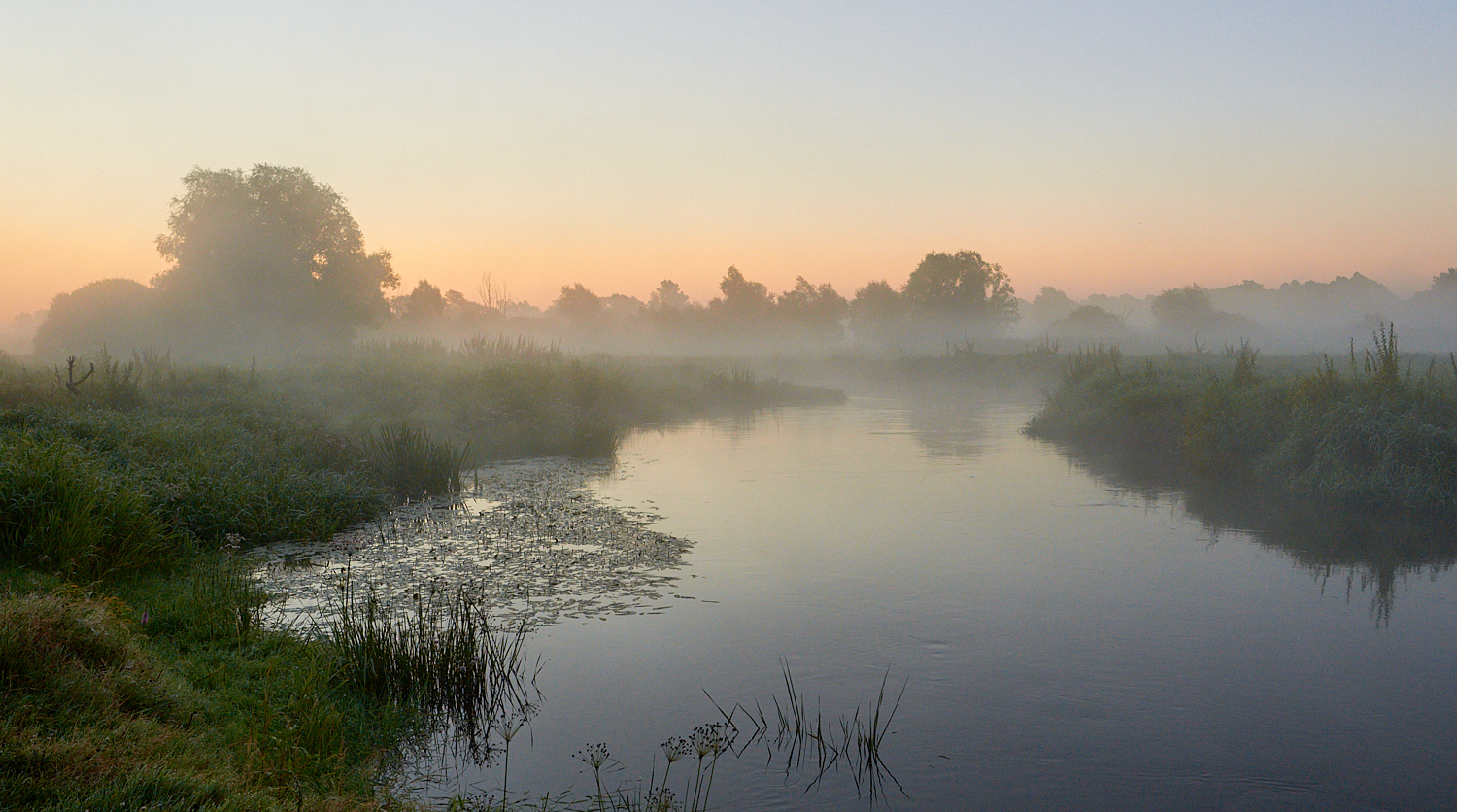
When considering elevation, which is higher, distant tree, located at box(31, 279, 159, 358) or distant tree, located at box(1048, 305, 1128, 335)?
distant tree, located at box(1048, 305, 1128, 335)

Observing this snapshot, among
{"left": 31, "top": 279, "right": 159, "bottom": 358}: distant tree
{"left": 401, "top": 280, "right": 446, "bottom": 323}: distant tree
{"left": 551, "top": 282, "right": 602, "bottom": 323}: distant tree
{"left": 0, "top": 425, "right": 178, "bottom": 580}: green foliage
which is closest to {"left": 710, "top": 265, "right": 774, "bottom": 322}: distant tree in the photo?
{"left": 551, "top": 282, "right": 602, "bottom": 323}: distant tree

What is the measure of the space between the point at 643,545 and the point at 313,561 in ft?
13.7

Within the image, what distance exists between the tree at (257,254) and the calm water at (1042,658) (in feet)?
117

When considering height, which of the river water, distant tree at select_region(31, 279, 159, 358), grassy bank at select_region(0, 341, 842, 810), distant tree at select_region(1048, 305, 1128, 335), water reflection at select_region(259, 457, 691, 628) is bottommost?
the river water

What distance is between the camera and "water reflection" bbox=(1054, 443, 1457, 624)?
35.5 feet

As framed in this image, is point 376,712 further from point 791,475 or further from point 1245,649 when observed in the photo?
point 791,475

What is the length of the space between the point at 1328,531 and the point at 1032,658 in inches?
340

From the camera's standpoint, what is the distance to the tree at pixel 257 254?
42.0 m

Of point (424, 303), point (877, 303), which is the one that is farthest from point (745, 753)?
point (877, 303)

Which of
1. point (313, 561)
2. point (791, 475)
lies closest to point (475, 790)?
point (313, 561)

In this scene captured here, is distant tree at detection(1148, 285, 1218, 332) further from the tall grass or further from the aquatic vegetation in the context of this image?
the tall grass

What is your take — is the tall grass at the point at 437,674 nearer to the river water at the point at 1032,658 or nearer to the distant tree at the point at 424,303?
the river water at the point at 1032,658

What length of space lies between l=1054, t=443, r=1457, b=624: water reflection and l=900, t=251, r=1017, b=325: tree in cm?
6807

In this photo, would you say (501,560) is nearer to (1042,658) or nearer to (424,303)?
(1042,658)
